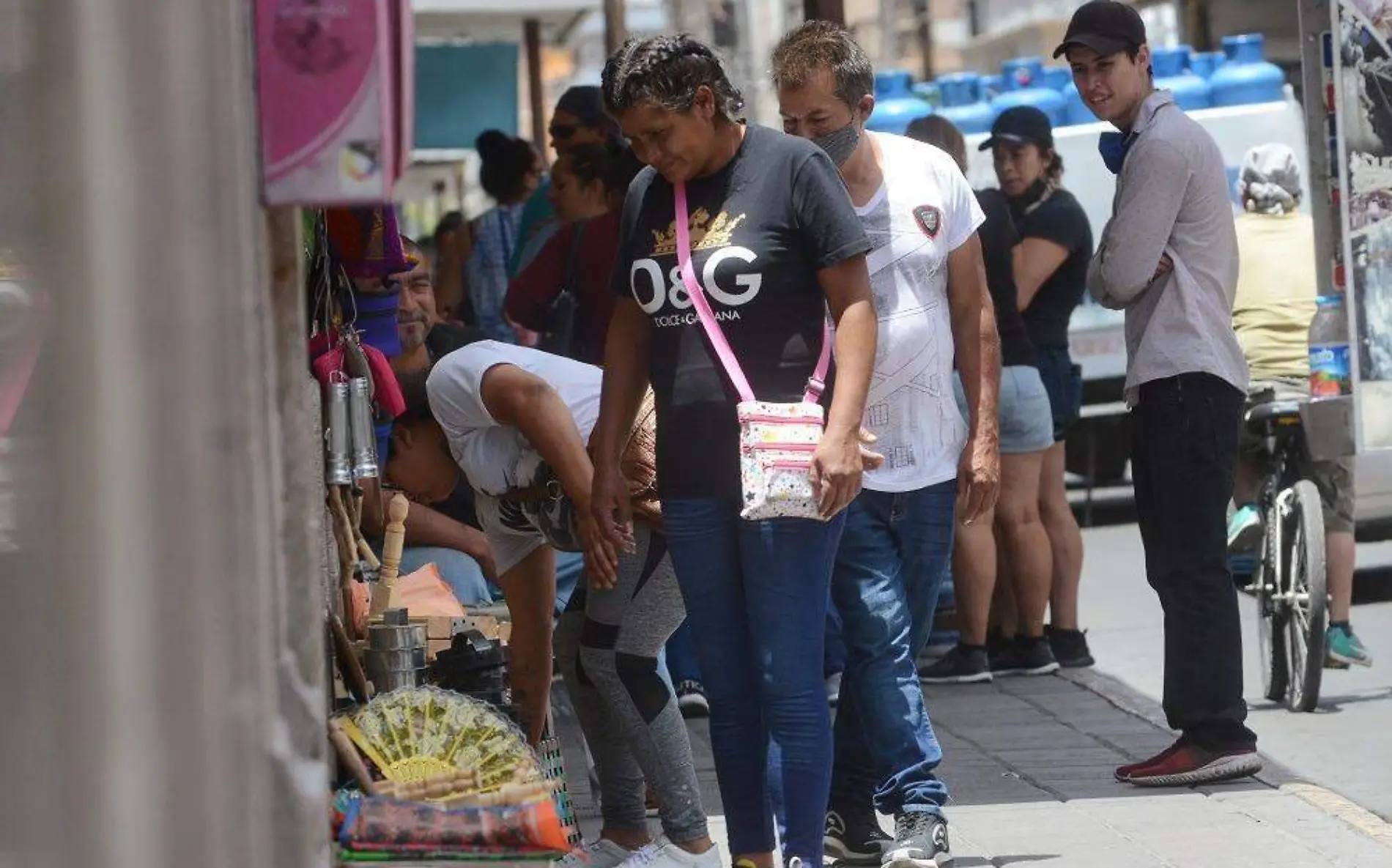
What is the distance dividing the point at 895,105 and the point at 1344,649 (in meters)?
6.76

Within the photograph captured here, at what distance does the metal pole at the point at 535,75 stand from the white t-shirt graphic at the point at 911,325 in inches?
404

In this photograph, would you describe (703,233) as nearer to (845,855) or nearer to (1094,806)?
(845,855)

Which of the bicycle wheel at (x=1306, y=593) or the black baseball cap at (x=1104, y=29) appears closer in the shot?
the black baseball cap at (x=1104, y=29)

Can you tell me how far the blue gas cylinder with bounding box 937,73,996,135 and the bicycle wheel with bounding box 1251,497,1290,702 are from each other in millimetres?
7396

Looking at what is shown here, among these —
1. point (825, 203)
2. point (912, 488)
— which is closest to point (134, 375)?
point (825, 203)

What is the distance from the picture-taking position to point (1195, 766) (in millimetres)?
6289

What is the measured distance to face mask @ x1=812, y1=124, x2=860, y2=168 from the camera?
5.38m

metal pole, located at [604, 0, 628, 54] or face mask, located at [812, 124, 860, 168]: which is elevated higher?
metal pole, located at [604, 0, 628, 54]

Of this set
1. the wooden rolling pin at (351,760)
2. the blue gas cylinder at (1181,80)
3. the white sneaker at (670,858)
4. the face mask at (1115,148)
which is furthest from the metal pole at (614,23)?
the wooden rolling pin at (351,760)

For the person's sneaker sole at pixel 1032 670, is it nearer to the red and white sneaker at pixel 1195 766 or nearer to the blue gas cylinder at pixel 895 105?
the red and white sneaker at pixel 1195 766

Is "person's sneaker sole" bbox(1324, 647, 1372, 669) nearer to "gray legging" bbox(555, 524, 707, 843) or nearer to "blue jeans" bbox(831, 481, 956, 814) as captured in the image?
"blue jeans" bbox(831, 481, 956, 814)

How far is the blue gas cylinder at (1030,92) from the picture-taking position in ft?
47.9

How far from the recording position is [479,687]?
511 centimetres

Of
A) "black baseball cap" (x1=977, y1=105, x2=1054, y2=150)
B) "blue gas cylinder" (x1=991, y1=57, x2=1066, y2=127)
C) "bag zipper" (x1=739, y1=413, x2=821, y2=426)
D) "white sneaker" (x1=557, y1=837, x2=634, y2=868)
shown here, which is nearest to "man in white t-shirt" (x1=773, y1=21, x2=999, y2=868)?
"white sneaker" (x1=557, y1=837, x2=634, y2=868)
